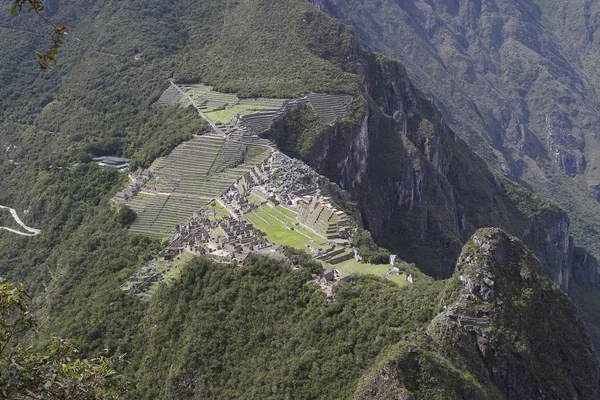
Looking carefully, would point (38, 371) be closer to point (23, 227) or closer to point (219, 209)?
point (219, 209)

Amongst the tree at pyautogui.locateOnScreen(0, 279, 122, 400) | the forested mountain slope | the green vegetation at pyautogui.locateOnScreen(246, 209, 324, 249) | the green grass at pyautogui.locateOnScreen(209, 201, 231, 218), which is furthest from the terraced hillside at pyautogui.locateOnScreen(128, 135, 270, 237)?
the tree at pyautogui.locateOnScreen(0, 279, 122, 400)

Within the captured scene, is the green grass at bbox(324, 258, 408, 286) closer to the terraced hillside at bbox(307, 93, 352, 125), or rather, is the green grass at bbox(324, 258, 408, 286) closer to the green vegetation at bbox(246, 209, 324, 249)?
the green vegetation at bbox(246, 209, 324, 249)

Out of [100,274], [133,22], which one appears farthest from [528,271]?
[133,22]

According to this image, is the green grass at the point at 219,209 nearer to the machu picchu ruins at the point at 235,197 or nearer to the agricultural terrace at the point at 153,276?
the machu picchu ruins at the point at 235,197

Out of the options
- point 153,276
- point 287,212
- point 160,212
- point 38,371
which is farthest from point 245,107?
point 38,371

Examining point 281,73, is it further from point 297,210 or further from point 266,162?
point 297,210

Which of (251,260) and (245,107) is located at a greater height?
(251,260)
